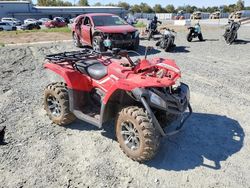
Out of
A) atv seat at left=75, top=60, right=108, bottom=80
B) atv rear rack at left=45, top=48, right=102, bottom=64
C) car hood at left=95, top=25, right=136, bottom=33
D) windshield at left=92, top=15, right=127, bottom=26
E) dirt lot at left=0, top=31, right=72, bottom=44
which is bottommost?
dirt lot at left=0, top=31, right=72, bottom=44

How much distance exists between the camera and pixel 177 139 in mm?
4871

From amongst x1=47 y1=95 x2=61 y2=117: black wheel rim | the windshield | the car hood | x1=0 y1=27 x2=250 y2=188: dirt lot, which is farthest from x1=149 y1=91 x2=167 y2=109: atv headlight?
the windshield

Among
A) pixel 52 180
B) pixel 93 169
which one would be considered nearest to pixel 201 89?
pixel 93 169

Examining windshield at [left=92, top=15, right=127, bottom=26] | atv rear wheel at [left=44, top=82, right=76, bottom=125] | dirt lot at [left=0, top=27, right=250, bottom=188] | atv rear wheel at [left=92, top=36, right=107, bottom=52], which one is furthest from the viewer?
windshield at [left=92, top=15, right=127, bottom=26]

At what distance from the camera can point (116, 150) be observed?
179 inches

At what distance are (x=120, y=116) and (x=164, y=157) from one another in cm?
91

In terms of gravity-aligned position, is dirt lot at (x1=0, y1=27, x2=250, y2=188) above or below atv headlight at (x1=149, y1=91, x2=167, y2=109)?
below

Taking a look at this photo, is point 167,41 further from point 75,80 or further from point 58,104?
point 75,80

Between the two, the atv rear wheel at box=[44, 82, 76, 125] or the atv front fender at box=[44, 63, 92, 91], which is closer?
the atv front fender at box=[44, 63, 92, 91]

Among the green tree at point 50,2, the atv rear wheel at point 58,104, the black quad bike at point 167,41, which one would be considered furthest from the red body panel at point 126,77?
the green tree at point 50,2

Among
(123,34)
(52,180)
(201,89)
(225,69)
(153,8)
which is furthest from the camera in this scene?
(153,8)

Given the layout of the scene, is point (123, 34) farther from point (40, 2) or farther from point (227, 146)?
point (40, 2)

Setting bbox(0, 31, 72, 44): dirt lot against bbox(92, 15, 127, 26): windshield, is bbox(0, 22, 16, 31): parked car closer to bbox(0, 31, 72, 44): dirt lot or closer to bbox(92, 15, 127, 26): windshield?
bbox(0, 31, 72, 44): dirt lot

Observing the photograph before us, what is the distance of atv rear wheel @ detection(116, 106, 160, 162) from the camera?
3887 mm
